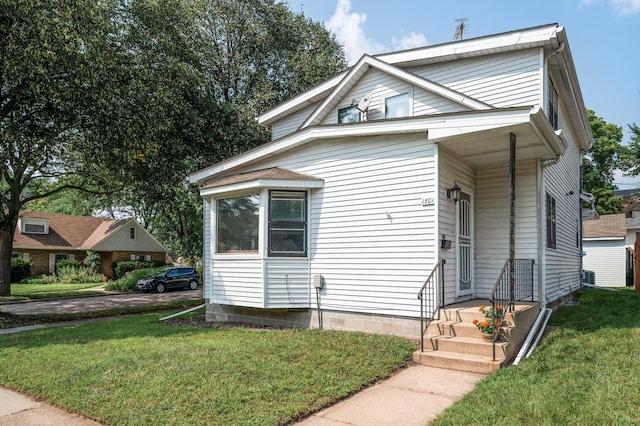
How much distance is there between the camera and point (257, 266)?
28.2ft

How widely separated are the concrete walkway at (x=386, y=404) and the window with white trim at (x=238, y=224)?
4317 mm

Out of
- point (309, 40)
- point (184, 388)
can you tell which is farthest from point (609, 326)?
point (309, 40)

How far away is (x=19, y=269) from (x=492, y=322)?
30660 millimetres

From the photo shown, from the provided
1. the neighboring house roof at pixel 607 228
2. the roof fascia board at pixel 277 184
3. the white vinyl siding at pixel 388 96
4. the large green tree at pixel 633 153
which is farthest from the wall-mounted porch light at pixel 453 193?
the large green tree at pixel 633 153

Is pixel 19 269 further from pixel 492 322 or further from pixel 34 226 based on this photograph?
pixel 492 322

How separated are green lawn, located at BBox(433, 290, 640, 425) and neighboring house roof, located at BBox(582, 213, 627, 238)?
53.8 ft

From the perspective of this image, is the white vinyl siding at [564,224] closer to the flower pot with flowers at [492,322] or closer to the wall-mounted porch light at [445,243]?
the wall-mounted porch light at [445,243]

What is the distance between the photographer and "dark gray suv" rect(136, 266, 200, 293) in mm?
23328

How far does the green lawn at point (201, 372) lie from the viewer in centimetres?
429

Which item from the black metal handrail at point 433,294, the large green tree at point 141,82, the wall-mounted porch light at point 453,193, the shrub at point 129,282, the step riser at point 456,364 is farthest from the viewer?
the shrub at point 129,282

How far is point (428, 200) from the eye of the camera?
24.0 feet

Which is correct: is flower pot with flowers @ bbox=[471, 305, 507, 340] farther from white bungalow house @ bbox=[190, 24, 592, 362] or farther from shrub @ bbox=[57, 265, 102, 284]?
shrub @ bbox=[57, 265, 102, 284]

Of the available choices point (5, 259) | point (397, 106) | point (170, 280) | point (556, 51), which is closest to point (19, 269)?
point (5, 259)

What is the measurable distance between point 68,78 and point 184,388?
9630 mm
